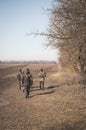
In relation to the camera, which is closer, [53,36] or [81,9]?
[81,9]

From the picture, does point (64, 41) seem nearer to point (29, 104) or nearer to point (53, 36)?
point (53, 36)

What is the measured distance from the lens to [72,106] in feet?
51.1

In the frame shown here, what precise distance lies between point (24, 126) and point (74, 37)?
527 cm

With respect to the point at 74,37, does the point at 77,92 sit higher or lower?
lower

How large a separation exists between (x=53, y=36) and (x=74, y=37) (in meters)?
2.99

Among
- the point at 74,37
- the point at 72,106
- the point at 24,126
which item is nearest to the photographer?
the point at 24,126

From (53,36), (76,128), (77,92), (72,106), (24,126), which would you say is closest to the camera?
(76,128)

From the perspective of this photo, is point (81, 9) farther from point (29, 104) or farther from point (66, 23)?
point (29, 104)

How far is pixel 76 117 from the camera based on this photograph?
13125mm

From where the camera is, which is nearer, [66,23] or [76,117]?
[76,117]

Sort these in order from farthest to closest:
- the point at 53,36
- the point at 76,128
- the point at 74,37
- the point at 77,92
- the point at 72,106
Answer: the point at 77,92, the point at 53,36, the point at 72,106, the point at 74,37, the point at 76,128

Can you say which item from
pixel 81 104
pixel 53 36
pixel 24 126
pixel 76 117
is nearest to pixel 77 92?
pixel 81 104

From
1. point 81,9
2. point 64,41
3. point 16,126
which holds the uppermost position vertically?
point 81,9

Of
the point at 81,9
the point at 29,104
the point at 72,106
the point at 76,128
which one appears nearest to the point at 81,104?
the point at 72,106
